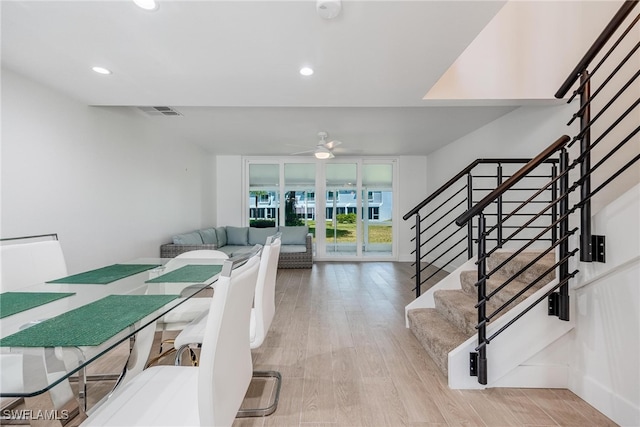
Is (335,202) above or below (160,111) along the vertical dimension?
below

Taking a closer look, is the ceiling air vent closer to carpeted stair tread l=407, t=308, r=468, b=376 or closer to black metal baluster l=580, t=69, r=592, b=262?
carpeted stair tread l=407, t=308, r=468, b=376

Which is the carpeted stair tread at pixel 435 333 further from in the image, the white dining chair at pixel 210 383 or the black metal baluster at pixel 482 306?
the white dining chair at pixel 210 383

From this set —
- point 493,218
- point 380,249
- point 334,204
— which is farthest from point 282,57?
point 380,249

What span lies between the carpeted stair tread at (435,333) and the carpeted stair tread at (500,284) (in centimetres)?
38

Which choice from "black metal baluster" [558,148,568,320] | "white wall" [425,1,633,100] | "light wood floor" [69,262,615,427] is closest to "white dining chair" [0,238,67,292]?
"light wood floor" [69,262,615,427]

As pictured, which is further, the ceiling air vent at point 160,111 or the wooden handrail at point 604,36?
the ceiling air vent at point 160,111

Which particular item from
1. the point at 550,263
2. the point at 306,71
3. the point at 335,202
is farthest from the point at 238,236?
the point at 550,263

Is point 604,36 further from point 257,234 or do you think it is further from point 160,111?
point 257,234

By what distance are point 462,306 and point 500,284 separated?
424mm

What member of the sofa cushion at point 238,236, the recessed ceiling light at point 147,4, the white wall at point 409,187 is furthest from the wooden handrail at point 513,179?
the sofa cushion at point 238,236

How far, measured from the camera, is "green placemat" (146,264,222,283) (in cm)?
183

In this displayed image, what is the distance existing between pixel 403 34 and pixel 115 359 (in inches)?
130

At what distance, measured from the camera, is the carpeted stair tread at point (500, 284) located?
2.12m

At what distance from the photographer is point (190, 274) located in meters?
1.98
